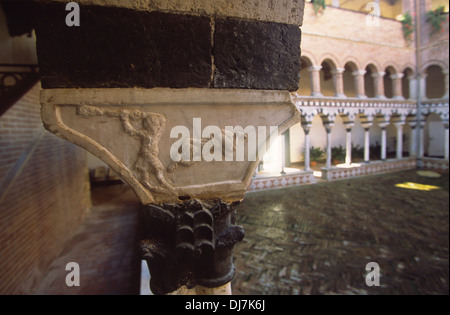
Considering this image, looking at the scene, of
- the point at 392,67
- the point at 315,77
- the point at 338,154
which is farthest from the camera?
the point at 338,154

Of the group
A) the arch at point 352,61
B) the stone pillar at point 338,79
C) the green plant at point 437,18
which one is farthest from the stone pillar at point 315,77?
→ the green plant at point 437,18

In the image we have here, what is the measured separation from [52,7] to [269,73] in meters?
0.93

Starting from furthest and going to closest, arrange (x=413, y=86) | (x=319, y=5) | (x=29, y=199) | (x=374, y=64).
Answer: (x=413, y=86)
(x=374, y=64)
(x=319, y=5)
(x=29, y=199)

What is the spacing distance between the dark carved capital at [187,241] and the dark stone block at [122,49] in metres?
0.58

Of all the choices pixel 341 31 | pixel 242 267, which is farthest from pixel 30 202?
pixel 341 31

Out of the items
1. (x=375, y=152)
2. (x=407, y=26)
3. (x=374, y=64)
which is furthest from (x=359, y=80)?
(x=375, y=152)

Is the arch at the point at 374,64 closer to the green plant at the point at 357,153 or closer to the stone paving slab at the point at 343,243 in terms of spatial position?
the green plant at the point at 357,153

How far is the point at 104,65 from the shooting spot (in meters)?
1.01

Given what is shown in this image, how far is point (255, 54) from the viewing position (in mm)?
1157

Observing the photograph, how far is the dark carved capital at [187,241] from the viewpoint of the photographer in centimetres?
115

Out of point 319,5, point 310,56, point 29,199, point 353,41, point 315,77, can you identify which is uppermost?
point 319,5

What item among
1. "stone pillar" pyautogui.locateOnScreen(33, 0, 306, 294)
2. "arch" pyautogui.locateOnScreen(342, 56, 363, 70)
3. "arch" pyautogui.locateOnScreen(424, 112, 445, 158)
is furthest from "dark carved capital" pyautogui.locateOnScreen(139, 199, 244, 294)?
"arch" pyautogui.locateOnScreen(424, 112, 445, 158)

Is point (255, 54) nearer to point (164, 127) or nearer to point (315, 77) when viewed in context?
point (164, 127)

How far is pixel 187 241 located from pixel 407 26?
14.9 metres
